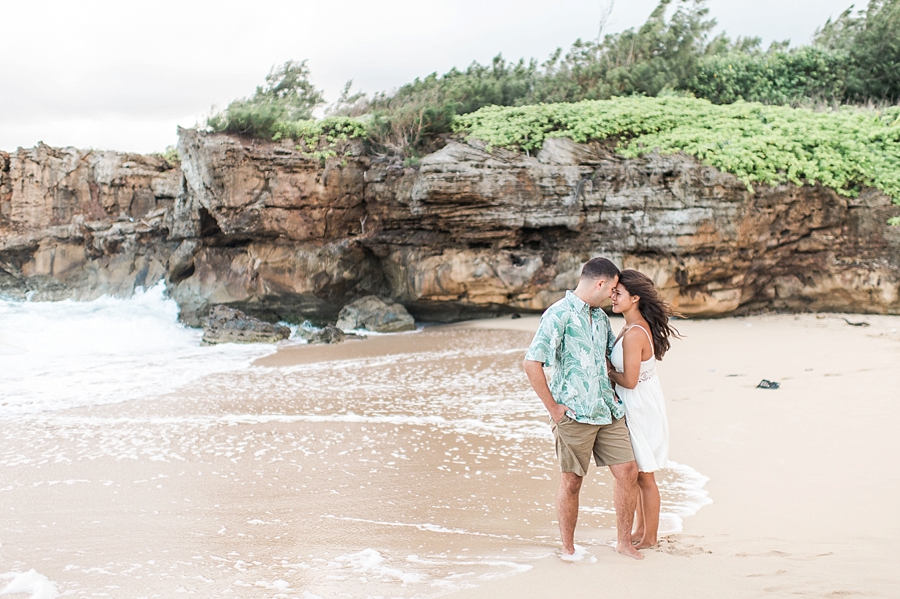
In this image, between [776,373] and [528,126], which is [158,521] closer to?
[776,373]

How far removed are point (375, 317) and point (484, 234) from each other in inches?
143

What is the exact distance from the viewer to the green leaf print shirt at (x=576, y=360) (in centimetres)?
360

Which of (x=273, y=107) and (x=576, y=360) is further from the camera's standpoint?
(x=273, y=107)

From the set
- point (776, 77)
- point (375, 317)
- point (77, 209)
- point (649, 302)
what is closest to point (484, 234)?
point (375, 317)

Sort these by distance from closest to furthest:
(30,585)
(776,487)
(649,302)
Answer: (30,585)
(649,302)
(776,487)

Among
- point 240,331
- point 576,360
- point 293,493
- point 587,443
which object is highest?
point 576,360

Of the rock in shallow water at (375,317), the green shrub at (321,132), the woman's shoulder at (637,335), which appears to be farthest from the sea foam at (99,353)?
the woman's shoulder at (637,335)

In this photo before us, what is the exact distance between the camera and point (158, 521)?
13.7ft

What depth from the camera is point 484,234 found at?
15.3 meters

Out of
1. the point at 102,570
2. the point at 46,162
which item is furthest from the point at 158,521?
the point at 46,162

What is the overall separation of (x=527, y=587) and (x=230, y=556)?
5.69 feet

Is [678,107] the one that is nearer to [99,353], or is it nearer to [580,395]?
[580,395]

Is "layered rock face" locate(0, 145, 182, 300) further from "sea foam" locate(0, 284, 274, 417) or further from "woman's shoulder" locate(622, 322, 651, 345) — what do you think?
"woman's shoulder" locate(622, 322, 651, 345)

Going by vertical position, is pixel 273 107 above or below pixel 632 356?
above
